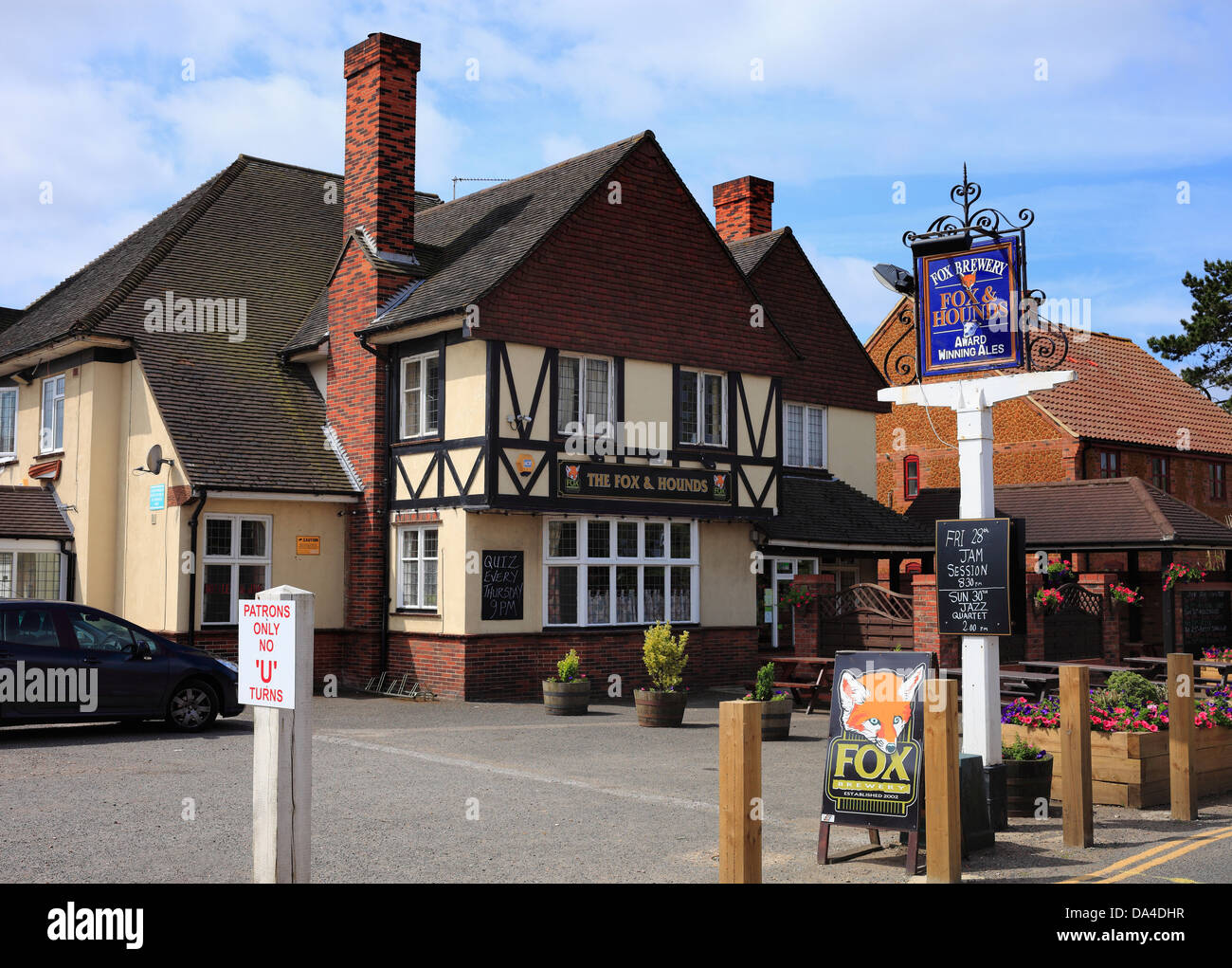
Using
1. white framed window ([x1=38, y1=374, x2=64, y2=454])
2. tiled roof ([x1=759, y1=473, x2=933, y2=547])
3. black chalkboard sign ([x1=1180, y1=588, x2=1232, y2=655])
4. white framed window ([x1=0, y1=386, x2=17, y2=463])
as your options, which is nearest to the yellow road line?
tiled roof ([x1=759, y1=473, x2=933, y2=547])

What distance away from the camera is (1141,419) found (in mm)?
39031

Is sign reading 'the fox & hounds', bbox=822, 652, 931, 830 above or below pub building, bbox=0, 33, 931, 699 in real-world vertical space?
below

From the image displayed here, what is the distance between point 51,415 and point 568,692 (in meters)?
12.7

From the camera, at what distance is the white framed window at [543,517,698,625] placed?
2103cm

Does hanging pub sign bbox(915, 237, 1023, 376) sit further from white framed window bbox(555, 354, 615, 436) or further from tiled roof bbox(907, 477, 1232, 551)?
tiled roof bbox(907, 477, 1232, 551)

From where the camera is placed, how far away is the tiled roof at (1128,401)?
36562 millimetres

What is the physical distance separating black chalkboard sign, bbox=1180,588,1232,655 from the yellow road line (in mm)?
16238

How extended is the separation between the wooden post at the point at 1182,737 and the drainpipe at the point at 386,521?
13.7 metres

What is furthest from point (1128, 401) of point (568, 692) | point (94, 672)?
point (94, 672)

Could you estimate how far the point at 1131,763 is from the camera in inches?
429

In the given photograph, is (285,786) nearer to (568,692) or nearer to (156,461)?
(568,692)

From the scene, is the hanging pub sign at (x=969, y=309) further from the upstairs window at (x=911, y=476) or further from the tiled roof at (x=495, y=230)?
the upstairs window at (x=911, y=476)

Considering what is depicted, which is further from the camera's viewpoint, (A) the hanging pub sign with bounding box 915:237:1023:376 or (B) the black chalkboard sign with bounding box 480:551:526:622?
(B) the black chalkboard sign with bounding box 480:551:526:622
